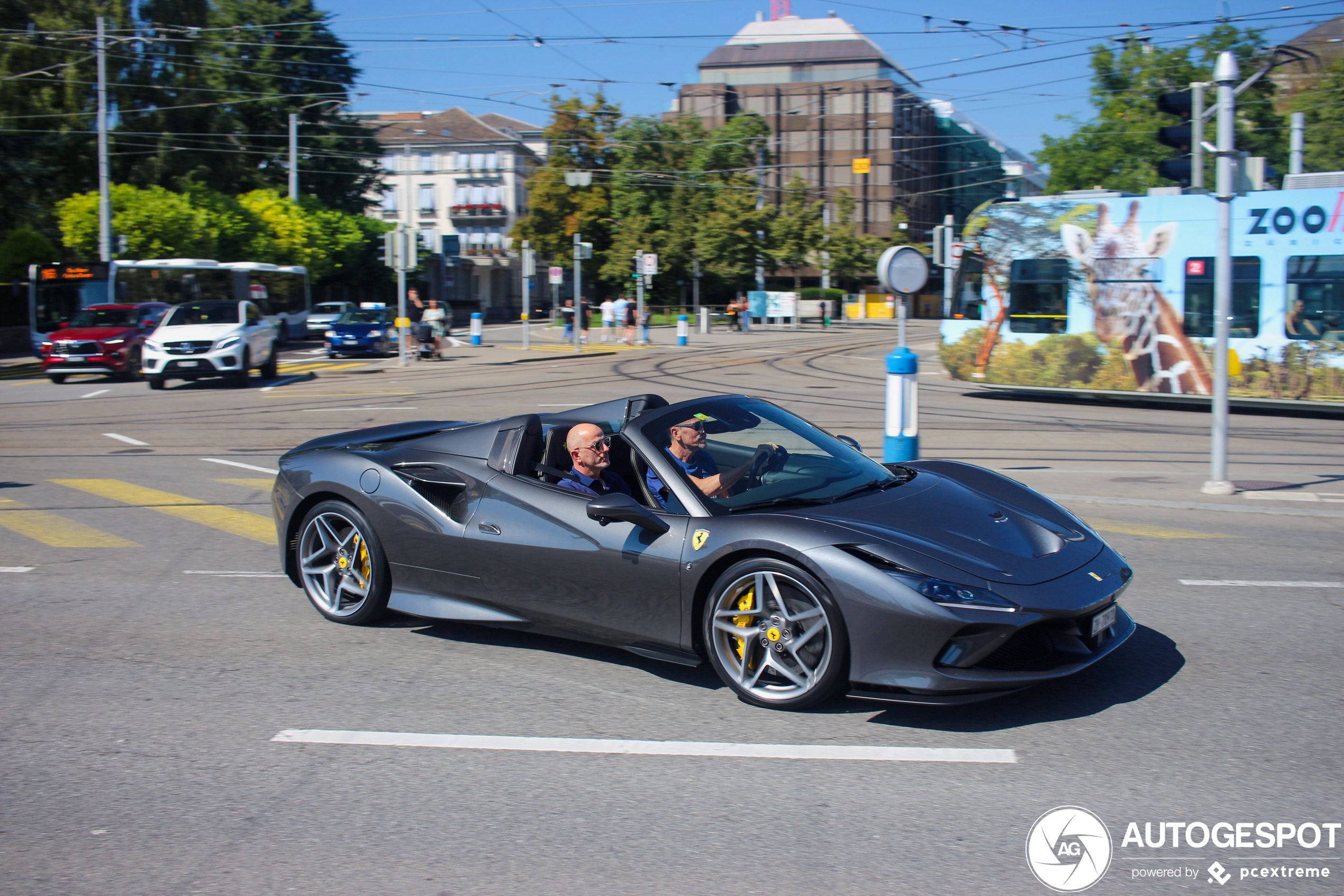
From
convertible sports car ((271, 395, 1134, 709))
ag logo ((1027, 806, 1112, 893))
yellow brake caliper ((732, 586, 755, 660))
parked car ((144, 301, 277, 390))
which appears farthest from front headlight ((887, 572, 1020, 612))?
parked car ((144, 301, 277, 390))

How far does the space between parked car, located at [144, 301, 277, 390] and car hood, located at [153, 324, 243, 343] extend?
0.4 inches

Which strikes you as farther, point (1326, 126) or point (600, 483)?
point (1326, 126)

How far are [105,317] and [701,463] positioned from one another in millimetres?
25409

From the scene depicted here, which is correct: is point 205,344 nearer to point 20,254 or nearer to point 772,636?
point 20,254

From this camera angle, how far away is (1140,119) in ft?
163

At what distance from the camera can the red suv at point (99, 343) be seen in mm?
24625

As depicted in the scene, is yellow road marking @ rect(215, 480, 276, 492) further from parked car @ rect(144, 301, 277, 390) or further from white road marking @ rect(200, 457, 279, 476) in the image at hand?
parked car @ rect(144, 301, 277, 390)

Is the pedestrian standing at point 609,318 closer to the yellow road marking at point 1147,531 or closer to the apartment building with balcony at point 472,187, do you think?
the yellow road marking at point 1147,531

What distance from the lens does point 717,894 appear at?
9.91ft

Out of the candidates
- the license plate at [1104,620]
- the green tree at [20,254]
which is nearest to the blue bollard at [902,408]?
the license plate at [1104,620]

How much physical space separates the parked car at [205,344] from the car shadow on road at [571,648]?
18639 millimetres

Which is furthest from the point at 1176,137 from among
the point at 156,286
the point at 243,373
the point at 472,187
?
the point at 472,187

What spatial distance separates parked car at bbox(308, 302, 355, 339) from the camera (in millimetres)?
46500

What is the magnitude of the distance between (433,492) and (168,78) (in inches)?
2088
